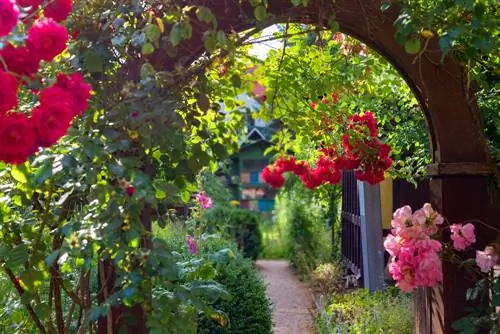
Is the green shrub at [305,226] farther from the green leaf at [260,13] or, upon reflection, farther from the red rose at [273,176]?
the green leaf at [260,13]

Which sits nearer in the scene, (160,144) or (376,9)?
(160,144)

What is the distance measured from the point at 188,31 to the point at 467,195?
59.0 inches

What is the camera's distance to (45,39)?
1.63 m

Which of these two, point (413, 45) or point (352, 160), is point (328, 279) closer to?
point (352, 160)

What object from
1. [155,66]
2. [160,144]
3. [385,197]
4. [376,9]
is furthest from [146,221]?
[385,197]

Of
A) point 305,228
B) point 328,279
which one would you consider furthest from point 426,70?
point 305,228

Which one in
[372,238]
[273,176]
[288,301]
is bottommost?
[288,301]

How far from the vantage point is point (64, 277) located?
8.41 feet

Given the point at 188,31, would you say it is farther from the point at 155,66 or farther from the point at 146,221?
the point at 146,221

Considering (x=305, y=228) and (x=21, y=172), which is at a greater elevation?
(x=21, y=172)

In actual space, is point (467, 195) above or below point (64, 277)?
above

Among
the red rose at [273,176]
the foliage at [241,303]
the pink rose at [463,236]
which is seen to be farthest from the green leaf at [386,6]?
the foliage at [241,303]

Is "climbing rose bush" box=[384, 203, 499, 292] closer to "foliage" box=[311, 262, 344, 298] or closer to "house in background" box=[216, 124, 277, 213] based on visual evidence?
"foliage" box=[311, 262, 344, 298]

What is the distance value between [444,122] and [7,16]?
189 cm
